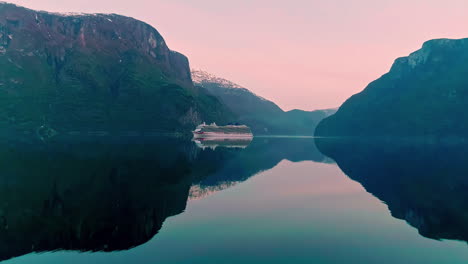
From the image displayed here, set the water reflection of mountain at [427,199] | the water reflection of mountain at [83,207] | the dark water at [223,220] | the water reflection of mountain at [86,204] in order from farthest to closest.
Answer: the water reflection of mountain at [427,199] → the water reflection of mountain at [86,204] → the water reflection of mountain at [83,207] → the dark water at [223,220]

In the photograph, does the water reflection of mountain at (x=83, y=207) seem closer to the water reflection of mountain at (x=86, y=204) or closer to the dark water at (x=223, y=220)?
the water reflection of mountain at (x=86, y=204)

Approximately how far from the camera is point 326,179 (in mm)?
59250

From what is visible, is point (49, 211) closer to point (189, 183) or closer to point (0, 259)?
point (0, 259)

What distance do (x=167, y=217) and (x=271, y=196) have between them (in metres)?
17.5

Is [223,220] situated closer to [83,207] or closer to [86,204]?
[83,207]

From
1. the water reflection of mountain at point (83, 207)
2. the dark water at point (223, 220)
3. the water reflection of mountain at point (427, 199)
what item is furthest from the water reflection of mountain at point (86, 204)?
the water reflection of mountain at point (427, 199)

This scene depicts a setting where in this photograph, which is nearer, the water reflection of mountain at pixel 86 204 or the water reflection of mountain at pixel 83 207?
the water reflection of mountain at pixel 83 207

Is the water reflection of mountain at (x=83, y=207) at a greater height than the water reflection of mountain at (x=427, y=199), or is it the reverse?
the water reflection of mountain at (x=427, y=199)

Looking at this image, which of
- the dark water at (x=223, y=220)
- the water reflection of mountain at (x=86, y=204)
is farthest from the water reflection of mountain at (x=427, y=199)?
the water reflection of mountain at (x=86, y=204)

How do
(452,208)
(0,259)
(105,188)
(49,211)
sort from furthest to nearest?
(105,188) → (452,208) → (49,211) → (0,259)

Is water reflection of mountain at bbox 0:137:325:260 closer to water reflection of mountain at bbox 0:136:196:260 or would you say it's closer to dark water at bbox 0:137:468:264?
water reflection of mountain at bbox 0:136:196:260

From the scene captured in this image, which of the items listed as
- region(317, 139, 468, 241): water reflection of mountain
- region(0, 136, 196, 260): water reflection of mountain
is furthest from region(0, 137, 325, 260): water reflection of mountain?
region(317, 139, 468, 241): water reflection of mountain

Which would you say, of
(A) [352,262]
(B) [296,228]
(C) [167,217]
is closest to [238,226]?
(B) [296,228]

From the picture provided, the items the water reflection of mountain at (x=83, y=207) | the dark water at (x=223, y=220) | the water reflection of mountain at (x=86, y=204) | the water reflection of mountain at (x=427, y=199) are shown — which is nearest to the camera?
the dark water at (x=223, y=220)
